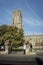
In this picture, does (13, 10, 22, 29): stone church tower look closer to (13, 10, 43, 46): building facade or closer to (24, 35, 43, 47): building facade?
(13, 10, 43, 46): building facade

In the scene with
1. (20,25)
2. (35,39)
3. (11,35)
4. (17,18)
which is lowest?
(11,35)

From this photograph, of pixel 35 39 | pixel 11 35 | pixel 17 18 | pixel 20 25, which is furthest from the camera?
pixel 17 18

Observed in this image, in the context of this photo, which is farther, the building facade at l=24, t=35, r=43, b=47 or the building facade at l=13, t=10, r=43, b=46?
the building facade at l=13, t=10, r=43, b=46

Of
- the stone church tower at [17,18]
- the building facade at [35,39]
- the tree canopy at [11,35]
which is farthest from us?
the stone church tower at [17,18]

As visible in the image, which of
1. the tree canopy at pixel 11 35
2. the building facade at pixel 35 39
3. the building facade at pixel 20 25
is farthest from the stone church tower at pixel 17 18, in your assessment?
the tree canopy at pixel 11 35

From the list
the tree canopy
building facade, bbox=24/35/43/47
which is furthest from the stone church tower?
the tree canopy

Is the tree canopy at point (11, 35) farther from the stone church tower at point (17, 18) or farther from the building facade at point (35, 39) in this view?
the stone church tower at point (17, 18)

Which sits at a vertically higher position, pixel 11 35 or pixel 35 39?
pixel 35 39

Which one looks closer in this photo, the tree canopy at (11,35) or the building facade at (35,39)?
the tree canopy at (11,35)

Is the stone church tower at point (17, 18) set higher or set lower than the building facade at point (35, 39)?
higher

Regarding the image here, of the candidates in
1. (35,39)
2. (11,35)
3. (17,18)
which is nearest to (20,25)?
(17,18)

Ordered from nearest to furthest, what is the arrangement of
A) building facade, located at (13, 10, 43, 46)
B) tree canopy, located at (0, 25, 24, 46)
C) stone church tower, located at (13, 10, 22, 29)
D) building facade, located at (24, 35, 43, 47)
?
1. tree canopy, located at (0, 25, 24, 46)
2. building facade, located at (24, 35, 43, 47)
3. building facade, located at (13, 10, 43, 46)
4. stone church tower, located at (13, 10, 22, 29)

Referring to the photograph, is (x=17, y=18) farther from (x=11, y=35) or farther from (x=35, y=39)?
(x=11, y=35)

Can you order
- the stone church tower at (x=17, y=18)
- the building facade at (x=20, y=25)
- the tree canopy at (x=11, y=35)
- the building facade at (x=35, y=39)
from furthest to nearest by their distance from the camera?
1. the stone church tower at (x=17, y=18)
2. the building facade at (x=20, y=25)
3. the building facade at (x=35, y=39)
4. the tree canopy at (x=11, y=35)
